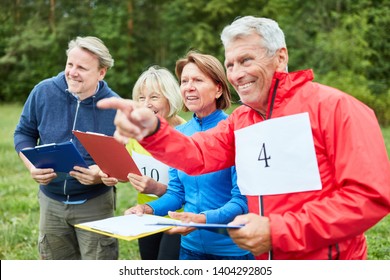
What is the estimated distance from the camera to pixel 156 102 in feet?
11.1

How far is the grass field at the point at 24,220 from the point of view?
4.71 meters

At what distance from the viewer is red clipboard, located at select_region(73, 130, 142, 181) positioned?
2.63m

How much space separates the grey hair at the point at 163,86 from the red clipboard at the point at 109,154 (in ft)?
2.25

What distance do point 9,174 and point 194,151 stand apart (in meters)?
7.00

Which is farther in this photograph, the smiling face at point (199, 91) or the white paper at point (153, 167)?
the white paper at point (153, 167)

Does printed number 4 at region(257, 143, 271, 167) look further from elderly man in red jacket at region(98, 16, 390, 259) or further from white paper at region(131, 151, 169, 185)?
white paper at region(131, 151, 169, 185)

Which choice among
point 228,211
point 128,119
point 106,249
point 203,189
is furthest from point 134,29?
point 128,119

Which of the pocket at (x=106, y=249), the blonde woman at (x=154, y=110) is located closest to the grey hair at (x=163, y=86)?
the blonde woman at (x=154, y=110)

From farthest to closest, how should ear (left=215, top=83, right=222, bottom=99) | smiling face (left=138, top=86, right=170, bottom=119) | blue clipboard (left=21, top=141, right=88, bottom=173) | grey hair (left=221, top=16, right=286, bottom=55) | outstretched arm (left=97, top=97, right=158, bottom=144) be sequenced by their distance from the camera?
1. smiling face (left=138, top=86, right=170, bottom=119)
2. ear (left=215, top=83, right=222, bottom=99)
3. blue clipboard (left=21, top=141, right=88, bottom=173)
4. grey hair (left=221, top=16, right=286, bottom=55)
5. outstretched arm (left=97, top=97, right=158, bottom=144)

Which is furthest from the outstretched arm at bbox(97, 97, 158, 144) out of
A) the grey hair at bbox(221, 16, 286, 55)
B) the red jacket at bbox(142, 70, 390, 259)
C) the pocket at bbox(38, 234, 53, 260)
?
the pocket at bbox(38, 234, 53, 260)

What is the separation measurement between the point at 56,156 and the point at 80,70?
611 mm

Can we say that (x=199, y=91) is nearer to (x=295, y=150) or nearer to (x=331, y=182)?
(x=295, y=150)

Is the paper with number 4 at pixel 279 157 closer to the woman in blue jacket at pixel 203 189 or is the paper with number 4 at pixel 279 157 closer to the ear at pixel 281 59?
the ear at pixel 281 59

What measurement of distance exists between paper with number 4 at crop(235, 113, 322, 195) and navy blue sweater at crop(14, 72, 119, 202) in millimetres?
1452
